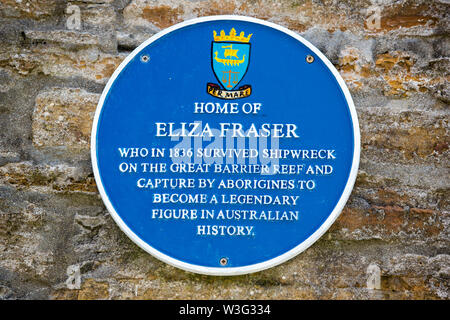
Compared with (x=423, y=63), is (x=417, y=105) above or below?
below

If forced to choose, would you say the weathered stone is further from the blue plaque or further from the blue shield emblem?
the blue shield emblem

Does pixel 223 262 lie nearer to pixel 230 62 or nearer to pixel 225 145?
pixel 225 145

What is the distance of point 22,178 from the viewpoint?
5.84 feet

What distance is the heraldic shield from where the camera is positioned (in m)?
1.75

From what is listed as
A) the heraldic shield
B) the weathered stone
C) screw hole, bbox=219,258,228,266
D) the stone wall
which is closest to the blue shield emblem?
the heraldic shield

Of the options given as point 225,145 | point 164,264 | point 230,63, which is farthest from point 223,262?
point 230,63

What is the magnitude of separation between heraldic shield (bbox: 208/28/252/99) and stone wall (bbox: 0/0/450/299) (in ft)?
0.41

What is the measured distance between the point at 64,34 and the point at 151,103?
0.38m

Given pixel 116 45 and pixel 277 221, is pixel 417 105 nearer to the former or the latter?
pixel 277 221

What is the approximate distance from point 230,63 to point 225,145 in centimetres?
26

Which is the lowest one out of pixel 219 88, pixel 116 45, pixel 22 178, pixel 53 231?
pixel 53 231

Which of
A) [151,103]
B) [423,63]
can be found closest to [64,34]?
[151,103]

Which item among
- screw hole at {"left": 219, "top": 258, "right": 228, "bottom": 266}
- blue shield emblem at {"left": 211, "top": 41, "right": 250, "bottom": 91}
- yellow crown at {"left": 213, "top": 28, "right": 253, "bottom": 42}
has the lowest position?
screw hole at {"left": 219, "top": 258, "right": 228, "bottom": 266}

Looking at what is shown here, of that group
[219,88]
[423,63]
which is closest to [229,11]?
[219,88]
